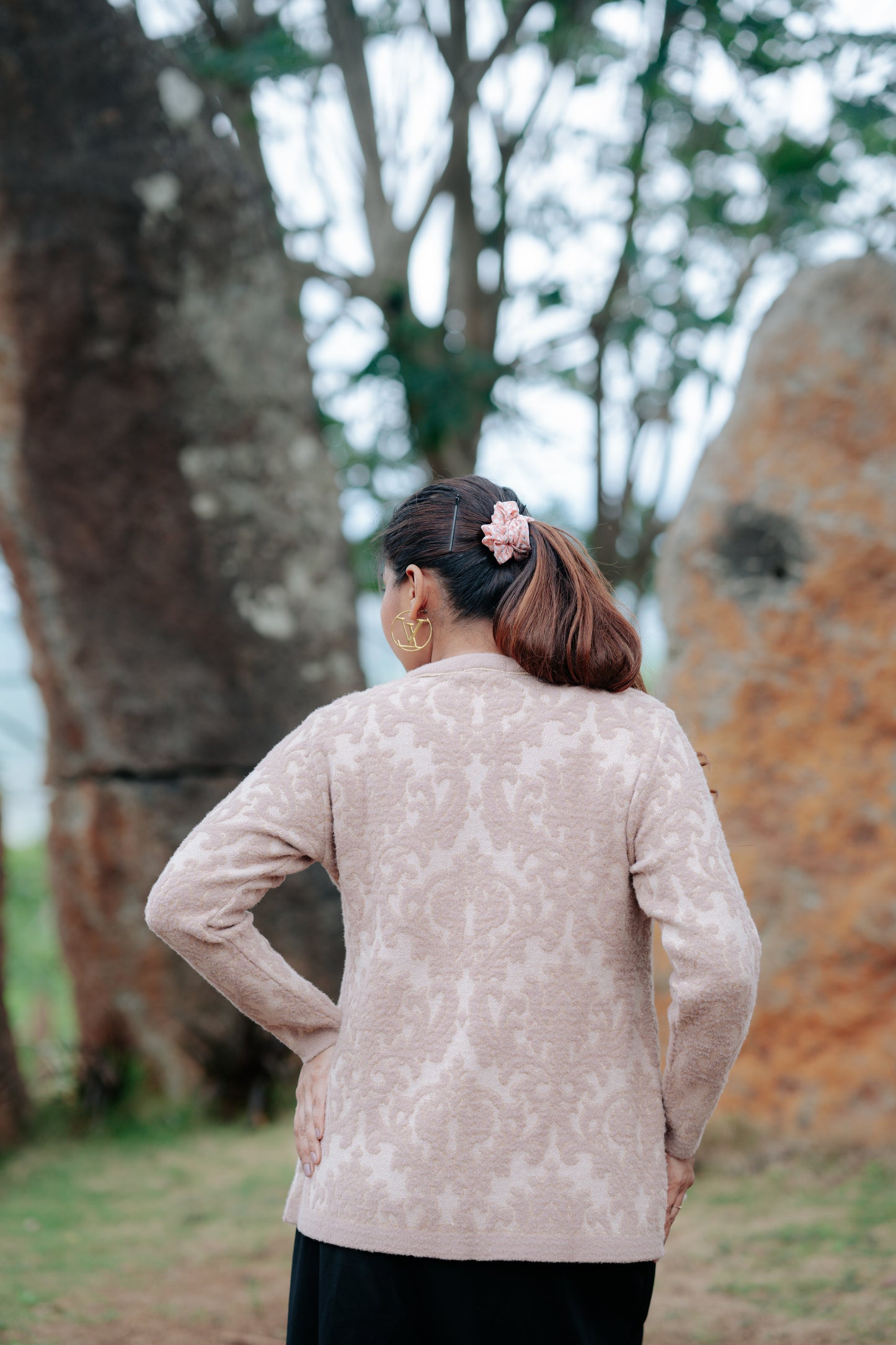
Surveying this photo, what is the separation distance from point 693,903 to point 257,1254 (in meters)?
2.45

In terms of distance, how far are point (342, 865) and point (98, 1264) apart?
7.65 feet

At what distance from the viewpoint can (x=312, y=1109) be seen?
1553 mm

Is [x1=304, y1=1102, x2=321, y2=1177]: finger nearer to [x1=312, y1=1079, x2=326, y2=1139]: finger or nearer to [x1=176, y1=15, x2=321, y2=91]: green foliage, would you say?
[x1=312, y1=1079, x2=326, y2=1139]: finger

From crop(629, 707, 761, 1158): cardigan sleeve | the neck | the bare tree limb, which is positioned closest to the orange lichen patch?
crop(629, 707, 761, 1158): cardigan sleeve

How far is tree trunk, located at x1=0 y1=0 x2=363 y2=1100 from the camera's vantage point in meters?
4.67

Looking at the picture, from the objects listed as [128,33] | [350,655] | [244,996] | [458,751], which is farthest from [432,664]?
[128,33]

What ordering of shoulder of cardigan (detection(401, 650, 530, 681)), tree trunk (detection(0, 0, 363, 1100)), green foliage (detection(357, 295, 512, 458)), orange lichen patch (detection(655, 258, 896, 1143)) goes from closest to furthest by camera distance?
shoulder of cardigan (detection(401, 650, 530, 681)) → orange lichen patch (detection(655, 258, 896, 1143)) → tree trunk (detection(0, 0, 363, 1100)) → green foliage (detection(357, 295, 512, 458))

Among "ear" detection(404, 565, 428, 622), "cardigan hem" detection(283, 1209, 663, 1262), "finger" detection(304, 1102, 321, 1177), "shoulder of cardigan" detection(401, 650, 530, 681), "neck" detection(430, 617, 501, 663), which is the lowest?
"cardigan hem" detection(283, 1209, 663, 1262)

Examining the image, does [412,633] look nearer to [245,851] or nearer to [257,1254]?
[245,851]

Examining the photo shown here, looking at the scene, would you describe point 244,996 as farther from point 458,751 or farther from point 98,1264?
point 98,1264

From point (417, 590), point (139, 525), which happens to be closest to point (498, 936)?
point (417, 590)

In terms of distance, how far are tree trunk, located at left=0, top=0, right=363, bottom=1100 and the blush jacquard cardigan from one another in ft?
10.6

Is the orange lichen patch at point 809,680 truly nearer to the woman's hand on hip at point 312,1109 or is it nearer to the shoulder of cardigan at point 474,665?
the woman's hand on hip at point 312,1109

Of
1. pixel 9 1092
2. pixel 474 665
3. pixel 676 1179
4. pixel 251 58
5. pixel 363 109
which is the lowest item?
pixel 9 1092
